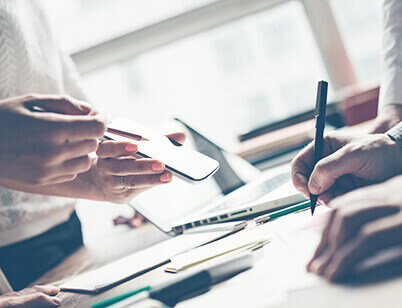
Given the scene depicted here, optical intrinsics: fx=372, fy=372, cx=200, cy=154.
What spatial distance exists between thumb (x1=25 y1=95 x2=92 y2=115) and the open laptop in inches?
12.1

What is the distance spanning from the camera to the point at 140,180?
2.49 feet

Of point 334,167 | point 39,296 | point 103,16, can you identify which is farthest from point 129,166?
point 103,16

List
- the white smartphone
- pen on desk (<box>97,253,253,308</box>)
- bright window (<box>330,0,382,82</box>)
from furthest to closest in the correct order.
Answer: bright window (<box>330,0,382,82</box>), the white smartphone, pen on desk (<box>97,253,253,308</box>)

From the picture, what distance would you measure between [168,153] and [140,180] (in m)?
0.12

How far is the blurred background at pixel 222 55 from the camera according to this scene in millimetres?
1731

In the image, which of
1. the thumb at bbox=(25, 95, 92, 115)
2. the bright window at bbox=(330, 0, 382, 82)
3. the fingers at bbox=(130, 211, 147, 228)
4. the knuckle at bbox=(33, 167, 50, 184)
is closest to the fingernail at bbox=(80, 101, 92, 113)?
the thumb at bbox=(25, 95, 92, 115)

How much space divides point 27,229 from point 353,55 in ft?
5.15

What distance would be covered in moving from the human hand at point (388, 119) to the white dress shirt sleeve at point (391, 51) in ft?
0.09

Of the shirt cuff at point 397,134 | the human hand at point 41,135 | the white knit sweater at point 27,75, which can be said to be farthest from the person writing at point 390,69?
the white knit sweater at point 27,75

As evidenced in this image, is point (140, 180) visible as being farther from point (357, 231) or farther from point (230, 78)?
point (230, 78)

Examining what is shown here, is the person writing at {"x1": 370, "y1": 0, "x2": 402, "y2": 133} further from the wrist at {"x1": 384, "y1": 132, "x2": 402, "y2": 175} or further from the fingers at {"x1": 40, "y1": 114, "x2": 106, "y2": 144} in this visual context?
the fingers at {"x1": 40, "y1": 114, "x2": 106, "y2": 144}

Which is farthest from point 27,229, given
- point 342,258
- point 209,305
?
point 342,258

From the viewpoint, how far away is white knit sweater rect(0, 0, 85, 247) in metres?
0.82

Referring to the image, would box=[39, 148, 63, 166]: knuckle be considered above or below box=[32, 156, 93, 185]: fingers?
above
